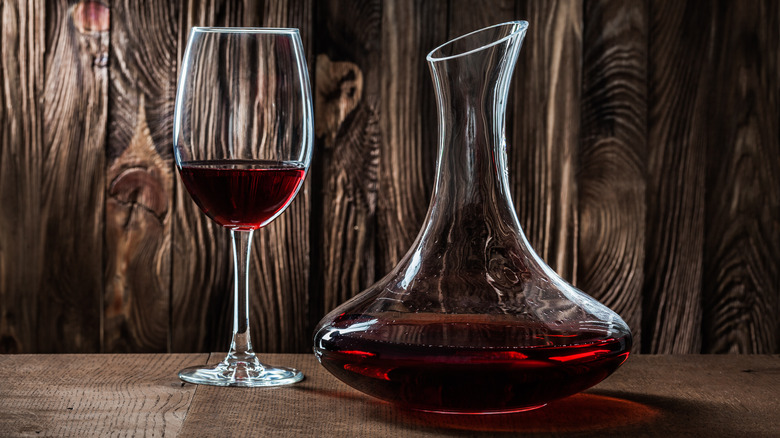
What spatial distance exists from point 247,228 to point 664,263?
808 millimetres

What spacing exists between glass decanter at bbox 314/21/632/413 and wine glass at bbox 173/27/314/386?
0.36 feet

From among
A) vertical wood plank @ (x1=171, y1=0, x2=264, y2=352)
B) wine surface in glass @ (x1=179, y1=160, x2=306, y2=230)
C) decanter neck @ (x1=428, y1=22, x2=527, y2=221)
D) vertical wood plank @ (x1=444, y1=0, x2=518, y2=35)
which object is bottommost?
vertical wood plank @ (x1=171, y1=0, x2=264, y2=352)

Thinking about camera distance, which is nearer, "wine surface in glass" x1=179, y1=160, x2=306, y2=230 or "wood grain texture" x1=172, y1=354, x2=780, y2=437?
"wood grain texture" x1=172, y1=354, x2=780, y2=437

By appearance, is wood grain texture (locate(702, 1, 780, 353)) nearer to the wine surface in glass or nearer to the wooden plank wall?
the wooden plank wall

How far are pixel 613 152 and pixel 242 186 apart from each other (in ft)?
2.50

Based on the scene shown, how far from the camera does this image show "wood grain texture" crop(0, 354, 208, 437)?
1.71ft

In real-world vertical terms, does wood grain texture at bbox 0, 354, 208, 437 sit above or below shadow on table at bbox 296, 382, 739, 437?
below

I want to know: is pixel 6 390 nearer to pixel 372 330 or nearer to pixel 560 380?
pixel 372 330

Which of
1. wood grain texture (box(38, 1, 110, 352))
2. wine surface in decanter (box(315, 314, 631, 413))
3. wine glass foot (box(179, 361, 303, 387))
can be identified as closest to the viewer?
wine surface in decanter (box(315, 314, 631, 413))

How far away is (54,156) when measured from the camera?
1249 mm

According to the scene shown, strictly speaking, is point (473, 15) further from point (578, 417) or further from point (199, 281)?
point (578, 417)

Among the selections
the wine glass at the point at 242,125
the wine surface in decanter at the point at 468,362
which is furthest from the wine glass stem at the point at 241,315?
the wine surface in decanter at the point at 468,362

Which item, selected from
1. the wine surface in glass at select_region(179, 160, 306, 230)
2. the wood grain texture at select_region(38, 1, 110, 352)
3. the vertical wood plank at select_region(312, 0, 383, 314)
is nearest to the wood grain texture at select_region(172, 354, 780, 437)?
the wine surface in glass at select_region(179, 160, 306, 230)

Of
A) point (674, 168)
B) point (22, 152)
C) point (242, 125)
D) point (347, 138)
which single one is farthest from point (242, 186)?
point (674, 168)
